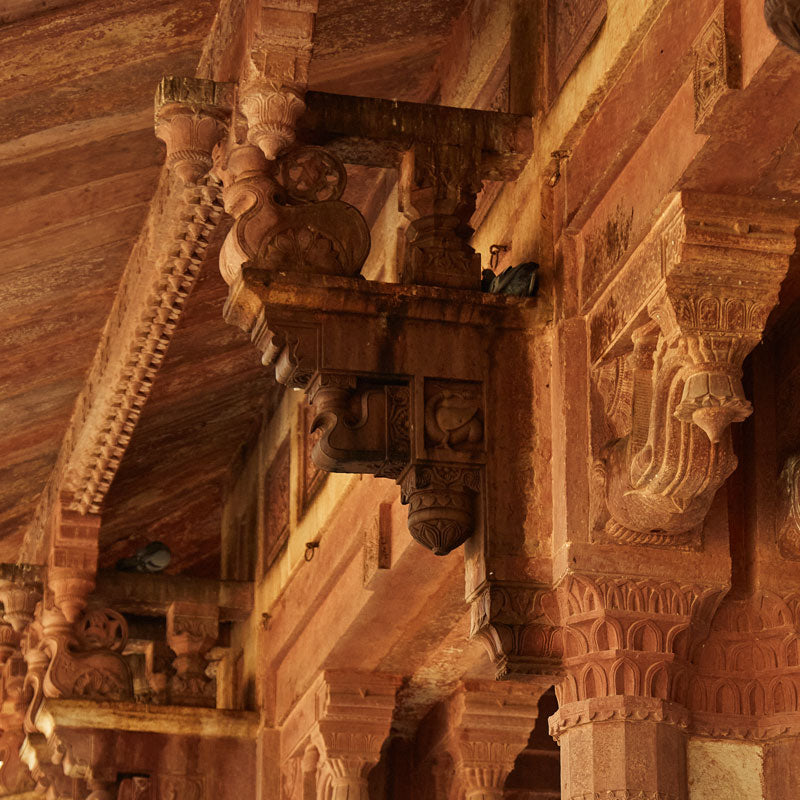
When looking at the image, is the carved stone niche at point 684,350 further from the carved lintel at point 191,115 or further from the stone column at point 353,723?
the stone column at point 353,723

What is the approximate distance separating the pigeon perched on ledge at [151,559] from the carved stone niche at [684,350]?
6252mm

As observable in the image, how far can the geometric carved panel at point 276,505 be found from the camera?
11156 mm

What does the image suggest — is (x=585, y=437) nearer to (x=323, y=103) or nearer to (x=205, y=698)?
(x=323, y=103)

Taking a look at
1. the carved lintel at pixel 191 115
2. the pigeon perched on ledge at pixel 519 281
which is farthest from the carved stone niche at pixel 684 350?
the carved lintel at pixel 191 115

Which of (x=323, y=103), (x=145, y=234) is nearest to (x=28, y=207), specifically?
(x=145, y=234)

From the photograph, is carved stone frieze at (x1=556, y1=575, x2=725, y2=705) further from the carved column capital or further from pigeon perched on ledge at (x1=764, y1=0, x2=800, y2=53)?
the carved column capital

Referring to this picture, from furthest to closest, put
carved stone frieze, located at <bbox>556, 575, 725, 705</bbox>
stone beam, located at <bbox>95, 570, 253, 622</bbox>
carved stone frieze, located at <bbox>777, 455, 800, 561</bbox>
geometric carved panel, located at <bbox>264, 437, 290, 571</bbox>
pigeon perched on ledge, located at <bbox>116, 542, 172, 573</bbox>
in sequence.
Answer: pigeon perched on ledge, located at <bbox>116, 542, 172, 573</bbox> → stone beam, located at <bbox>95, 570, 253, 622</bbox> → geometric carved panel, located at <bbox>264, 437, 290, 571</bbox> → carved stone frieze, located at <bbox>777, 455, 800, 561</bbox> → carved stone frieze, located at <bbox>556, 575, 725, 705</bbox>

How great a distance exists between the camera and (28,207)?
8.12 metres

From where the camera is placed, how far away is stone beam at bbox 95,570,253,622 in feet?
38.2

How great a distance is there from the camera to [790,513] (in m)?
6.23

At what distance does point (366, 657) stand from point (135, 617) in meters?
4.08

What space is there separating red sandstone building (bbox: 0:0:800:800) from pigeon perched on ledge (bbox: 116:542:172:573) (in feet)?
9.54

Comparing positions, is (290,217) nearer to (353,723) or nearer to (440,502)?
(440,502)

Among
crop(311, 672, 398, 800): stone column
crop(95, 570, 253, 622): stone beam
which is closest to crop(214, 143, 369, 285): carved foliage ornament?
crop(311, 672, 398, 800): stone column
